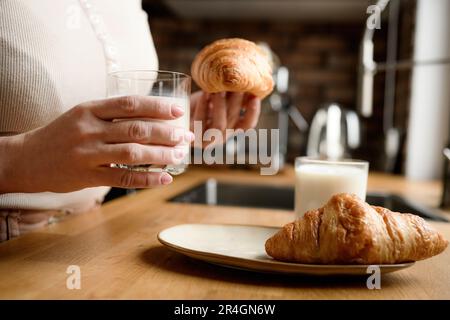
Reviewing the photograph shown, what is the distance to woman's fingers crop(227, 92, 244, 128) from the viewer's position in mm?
1046

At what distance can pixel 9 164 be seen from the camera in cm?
70

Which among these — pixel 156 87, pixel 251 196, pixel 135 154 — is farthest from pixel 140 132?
pixel 251 196

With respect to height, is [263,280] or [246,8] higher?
[246,8]

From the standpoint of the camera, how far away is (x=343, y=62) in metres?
3.74

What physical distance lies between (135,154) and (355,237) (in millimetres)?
324

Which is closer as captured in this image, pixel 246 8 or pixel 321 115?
pixel 321 115

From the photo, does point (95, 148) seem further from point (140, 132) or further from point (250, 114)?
point (250, 114)

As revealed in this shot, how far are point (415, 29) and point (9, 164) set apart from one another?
237 cm

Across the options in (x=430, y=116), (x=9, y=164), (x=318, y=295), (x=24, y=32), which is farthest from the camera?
(x=430, y=116)

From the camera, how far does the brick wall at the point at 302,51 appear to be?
3.72 metres

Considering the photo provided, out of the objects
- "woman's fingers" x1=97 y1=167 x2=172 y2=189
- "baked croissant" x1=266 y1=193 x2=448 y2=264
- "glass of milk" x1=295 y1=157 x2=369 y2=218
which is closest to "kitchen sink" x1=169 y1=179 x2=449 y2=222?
"glass of milk" x1=295 y1=157 x2=369 y2=218

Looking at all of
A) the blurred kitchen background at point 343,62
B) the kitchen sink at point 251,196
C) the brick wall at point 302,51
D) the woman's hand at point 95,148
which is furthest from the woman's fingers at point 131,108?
the brick wall at point 302,51

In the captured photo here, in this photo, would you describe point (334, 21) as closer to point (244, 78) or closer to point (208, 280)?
point (244, 78)

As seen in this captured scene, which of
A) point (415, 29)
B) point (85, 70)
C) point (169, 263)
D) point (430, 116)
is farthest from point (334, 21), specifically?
point (169, 263)
